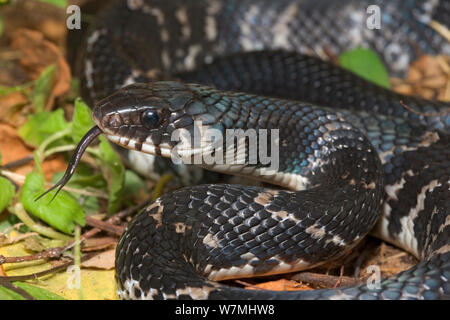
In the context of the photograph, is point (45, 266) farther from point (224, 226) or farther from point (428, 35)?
point (428, 35)

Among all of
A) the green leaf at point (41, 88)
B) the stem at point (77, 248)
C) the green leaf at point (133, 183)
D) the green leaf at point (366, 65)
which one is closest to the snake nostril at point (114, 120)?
the stem at point (77, 248)

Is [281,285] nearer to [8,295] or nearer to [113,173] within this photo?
[113,173]

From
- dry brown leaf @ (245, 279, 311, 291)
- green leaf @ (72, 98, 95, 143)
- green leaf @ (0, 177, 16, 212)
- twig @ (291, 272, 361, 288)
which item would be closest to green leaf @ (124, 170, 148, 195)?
green leaf @ (72, 98, 95, 143)

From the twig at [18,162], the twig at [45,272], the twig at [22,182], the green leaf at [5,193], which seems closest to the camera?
the twig at [45,272]

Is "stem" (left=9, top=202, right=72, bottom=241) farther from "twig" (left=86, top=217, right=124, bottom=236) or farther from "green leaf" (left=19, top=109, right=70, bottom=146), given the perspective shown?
"green leaf" (left=19, top=109, right=70, bottom=146)

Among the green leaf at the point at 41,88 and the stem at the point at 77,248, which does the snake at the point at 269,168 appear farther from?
the stem at the point at 77,248

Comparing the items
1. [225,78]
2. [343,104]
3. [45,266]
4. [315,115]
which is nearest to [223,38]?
[225,78]
